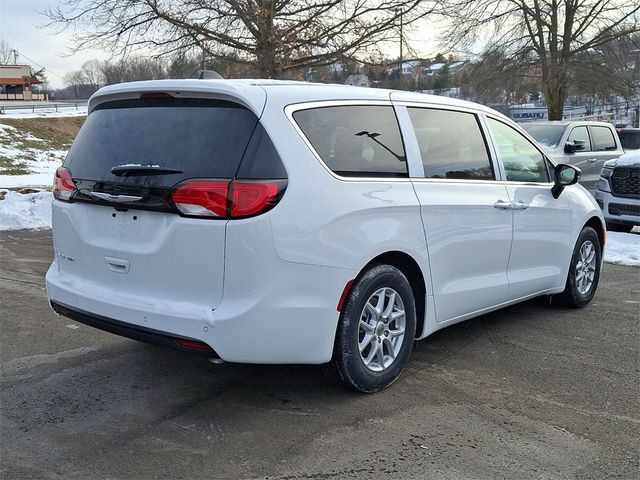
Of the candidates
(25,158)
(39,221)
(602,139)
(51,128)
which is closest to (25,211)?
(39,221)

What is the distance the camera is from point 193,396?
12.4 feet

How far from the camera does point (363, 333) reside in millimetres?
3771

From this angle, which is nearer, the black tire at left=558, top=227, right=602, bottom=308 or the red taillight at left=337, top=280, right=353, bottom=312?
the red taillight at left=337, top=280, right=353, bottom=312

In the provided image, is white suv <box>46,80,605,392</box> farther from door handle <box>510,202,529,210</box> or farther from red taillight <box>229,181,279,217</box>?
door handle <box>510,202,529,210</box>

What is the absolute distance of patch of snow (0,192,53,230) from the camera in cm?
1036

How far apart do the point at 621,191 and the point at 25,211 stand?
9558mm

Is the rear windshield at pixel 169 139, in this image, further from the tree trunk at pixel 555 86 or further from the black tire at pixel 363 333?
the tree trunk at pixel 555 86

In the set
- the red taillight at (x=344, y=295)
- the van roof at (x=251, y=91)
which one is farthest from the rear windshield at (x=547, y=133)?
the red taillight at (x=344, y=295)

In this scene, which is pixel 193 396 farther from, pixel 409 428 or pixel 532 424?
pixel 532 424

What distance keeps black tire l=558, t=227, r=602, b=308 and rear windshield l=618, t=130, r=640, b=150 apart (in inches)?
612

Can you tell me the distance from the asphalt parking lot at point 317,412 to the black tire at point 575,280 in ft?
2.25

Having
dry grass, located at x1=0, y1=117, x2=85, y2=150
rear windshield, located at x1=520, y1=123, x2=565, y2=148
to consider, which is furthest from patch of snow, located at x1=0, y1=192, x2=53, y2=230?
dry grass, located at x1=0, y1=117, x2=85, y2=150

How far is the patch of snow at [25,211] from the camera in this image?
10359mm

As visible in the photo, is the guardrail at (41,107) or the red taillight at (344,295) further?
Result: the guardrail at (41,107)
